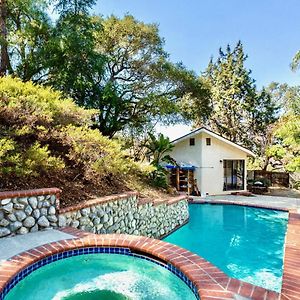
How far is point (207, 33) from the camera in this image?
82.3 ft

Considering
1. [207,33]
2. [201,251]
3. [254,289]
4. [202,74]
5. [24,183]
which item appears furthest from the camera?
[202,74]

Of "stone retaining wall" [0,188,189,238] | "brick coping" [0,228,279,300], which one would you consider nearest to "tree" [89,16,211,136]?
"stone retaining wall" [0,188,189,238]

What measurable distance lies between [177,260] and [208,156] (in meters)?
18.0

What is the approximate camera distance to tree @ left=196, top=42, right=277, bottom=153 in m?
30.5

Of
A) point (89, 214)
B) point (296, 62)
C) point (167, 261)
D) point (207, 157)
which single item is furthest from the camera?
point (207, 157)

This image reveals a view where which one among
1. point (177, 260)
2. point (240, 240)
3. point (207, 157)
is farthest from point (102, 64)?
point (177, 260)

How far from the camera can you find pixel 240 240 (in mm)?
10836

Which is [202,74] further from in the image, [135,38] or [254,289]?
[254,289]

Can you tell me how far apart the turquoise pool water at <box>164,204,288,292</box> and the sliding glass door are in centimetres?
744

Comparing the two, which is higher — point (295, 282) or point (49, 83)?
point (49, 83)

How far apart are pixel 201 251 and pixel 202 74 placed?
2835 cm

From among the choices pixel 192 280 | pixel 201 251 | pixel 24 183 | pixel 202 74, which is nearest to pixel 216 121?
pixel 202 74

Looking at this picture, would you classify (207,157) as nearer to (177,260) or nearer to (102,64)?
(102,64)

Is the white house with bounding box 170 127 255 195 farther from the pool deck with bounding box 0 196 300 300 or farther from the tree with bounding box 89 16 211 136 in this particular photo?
the pool deck with bounding box 0 196 300 300
